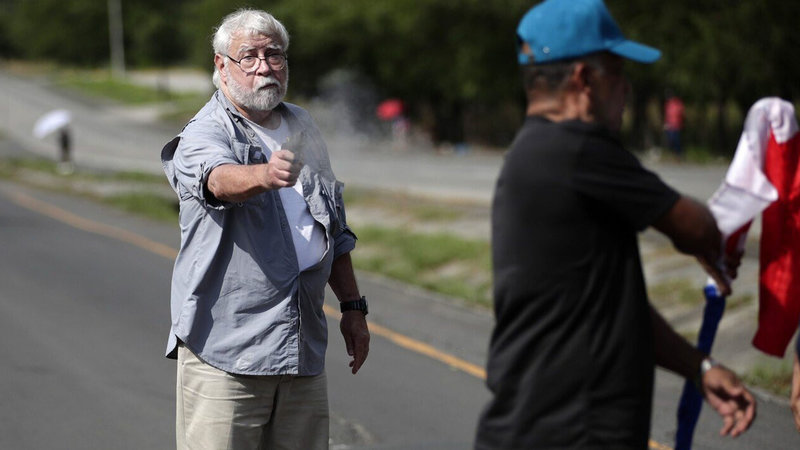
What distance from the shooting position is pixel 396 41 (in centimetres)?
4900

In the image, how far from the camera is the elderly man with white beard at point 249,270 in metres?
3.81

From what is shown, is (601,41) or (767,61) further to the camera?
(767,61)

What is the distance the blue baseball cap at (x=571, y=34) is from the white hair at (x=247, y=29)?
51.9 inches

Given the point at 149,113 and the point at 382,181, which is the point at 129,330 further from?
the point at 149,113

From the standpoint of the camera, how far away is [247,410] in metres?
3.89

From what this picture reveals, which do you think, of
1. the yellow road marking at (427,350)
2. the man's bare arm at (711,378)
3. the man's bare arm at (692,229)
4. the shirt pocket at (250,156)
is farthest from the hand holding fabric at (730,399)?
the yellow road marking at (427,350)

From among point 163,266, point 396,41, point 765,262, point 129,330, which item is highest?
point 765,262

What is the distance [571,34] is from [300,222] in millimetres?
1337

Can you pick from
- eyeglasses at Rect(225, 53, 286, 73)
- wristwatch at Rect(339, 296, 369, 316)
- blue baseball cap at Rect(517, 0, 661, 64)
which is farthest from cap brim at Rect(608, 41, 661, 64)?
wristwatch at Rect(339, 296, 369, 316)

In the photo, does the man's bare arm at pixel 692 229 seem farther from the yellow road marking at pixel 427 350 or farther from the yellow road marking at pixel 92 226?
the yellow road marking at pixel 92 226

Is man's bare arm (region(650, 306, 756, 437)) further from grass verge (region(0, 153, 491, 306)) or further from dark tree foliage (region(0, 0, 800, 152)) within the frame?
dark tree foliage (region(0, 0, 800, 152))

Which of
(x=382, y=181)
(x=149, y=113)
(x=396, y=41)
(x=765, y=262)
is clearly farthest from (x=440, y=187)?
(x=149, y=113)

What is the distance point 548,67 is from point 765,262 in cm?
137

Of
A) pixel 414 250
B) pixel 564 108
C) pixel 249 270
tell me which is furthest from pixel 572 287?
pixel 414 250
